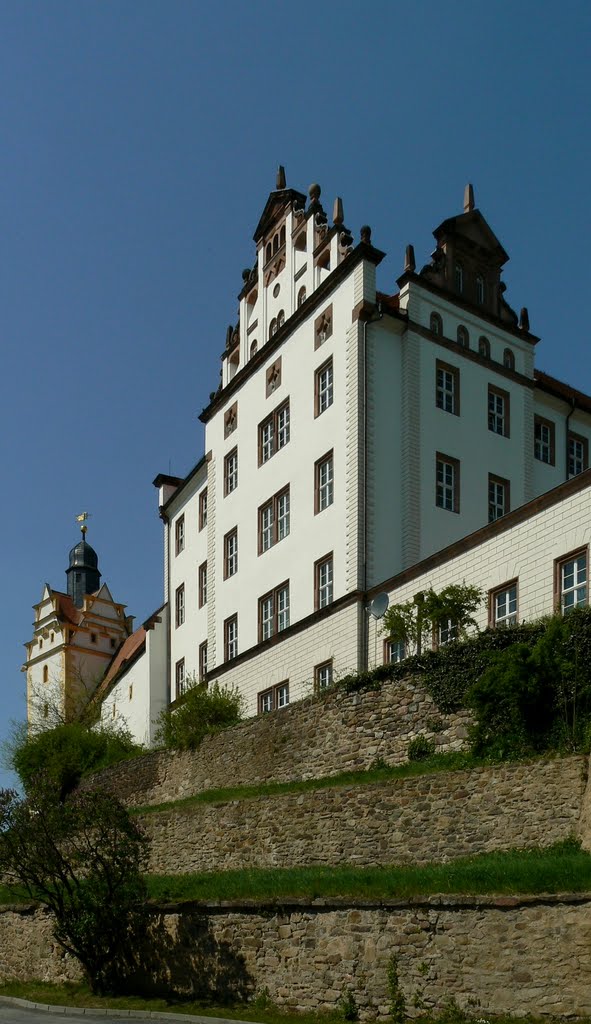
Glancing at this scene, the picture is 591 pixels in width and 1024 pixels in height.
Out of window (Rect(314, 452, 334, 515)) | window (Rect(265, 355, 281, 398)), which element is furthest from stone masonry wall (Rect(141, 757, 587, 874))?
window (Rect(265, 355, 281, 398))

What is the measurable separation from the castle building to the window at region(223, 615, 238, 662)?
0.24 ft

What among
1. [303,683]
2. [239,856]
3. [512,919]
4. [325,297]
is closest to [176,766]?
Result: [303,683]

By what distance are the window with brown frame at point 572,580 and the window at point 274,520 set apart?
47.3ft

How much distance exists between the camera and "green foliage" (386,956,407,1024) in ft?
66.9

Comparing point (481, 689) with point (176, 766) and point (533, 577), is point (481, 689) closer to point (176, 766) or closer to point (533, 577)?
point (533, 577)

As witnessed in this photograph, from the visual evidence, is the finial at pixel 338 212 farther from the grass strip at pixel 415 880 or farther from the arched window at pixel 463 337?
the grass strip at pixel 415 880

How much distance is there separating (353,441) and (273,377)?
7504 mm

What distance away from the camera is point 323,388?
1642 inches

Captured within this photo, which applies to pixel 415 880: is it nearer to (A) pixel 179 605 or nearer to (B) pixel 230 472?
(B) pixel 230 472

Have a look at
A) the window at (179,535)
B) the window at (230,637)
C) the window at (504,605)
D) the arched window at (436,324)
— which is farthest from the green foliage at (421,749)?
the window at (179,535)

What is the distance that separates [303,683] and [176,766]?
4.25 m

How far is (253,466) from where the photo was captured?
46250mm

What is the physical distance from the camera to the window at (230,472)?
158 feet

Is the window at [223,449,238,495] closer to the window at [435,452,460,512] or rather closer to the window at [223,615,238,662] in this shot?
the window at [223,615,238,662]
